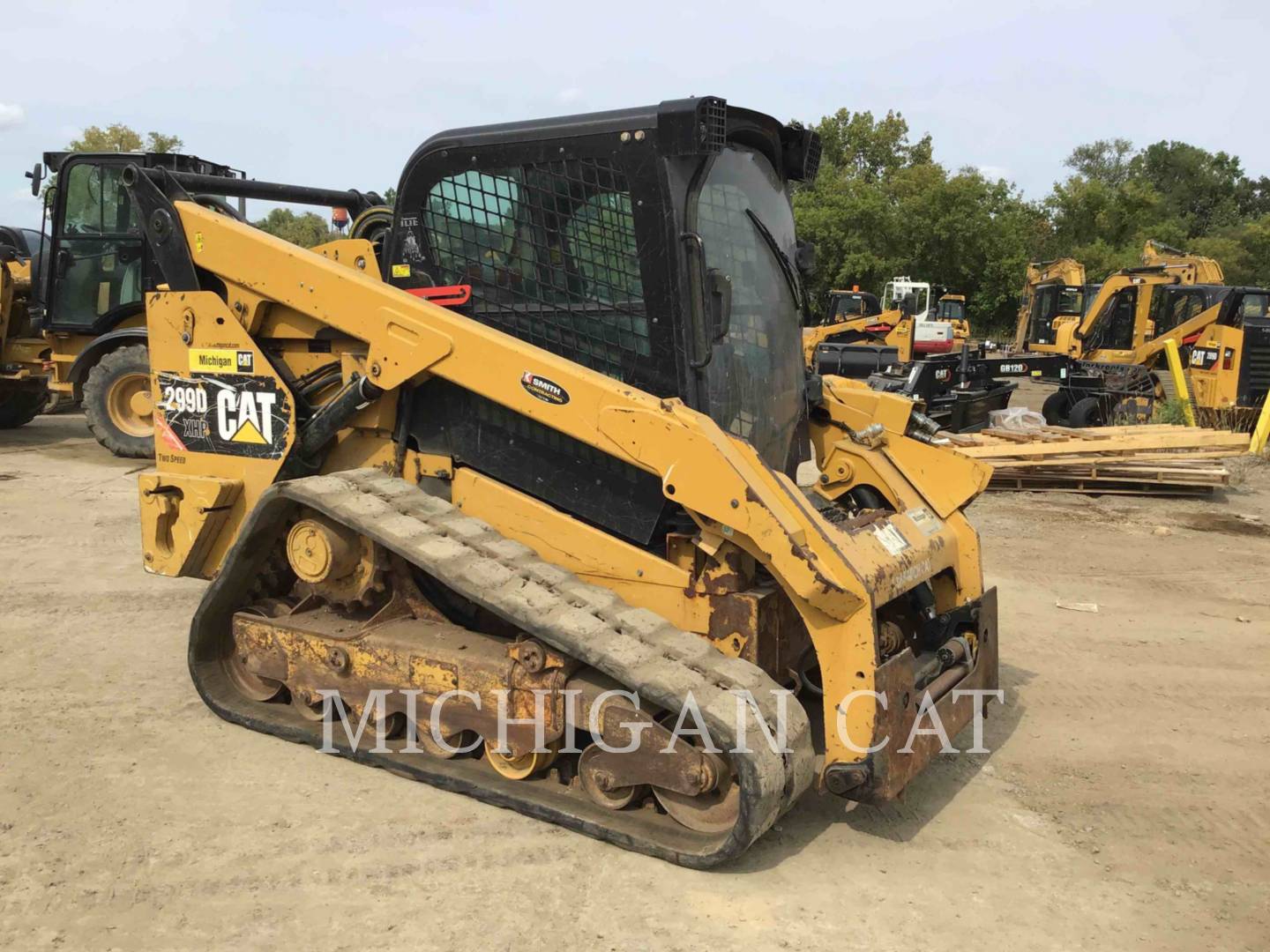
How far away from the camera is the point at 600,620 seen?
3.51m

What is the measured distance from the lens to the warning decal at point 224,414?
4398 mm

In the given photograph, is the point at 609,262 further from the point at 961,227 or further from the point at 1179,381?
the point at 961,227

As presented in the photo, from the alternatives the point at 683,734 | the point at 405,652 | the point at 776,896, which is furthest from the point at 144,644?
the point at 776,896

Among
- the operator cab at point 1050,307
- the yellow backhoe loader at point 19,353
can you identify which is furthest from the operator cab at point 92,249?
the operator cab at point 1050,307

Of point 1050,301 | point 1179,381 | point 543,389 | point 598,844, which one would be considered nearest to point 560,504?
point 543,389

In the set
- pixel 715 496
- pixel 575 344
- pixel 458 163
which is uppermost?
pixel 458 163

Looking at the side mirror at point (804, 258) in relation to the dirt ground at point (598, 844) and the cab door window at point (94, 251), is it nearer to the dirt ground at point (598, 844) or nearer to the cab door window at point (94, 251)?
the dirt ground at point (598, 844)

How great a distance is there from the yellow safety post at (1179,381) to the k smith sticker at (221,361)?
12241 mm

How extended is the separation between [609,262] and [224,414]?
1839 millimetres

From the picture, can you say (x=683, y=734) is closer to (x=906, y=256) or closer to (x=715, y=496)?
(x=715, y=496)

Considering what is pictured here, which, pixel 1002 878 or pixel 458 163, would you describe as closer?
pixel 1002 878

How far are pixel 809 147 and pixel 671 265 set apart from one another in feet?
4.31

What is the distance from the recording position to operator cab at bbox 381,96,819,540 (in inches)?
147

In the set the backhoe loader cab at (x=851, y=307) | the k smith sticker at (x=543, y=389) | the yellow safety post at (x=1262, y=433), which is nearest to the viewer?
the k smith sticker at (x=543, y=389)
